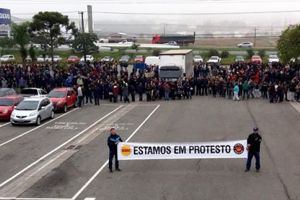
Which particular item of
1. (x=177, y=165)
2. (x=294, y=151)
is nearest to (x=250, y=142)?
(x=177, y=165)

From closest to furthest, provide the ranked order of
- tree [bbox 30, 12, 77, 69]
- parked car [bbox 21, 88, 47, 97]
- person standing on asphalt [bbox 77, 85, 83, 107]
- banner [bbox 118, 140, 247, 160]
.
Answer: banner [bbox 118, 140, 247, 160]
person standing on asphalt [bbox 77, 85, 83, 107]
parked car [bbox 21, 88, 47, 97]
tree [bbox 30, 12, 77, 69]

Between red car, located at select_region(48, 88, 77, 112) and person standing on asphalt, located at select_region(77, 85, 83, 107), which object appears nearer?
red car, located at select_region(48, 88, 77, 112)

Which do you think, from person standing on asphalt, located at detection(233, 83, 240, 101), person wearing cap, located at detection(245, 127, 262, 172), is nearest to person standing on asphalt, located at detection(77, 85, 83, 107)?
person standing on asphalt, located at detection(233, 83, 240, 101)

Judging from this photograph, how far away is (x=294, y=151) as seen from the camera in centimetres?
2181

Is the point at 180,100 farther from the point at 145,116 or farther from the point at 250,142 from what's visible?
the point at 250,142

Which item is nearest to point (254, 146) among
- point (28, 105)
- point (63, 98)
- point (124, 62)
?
point (28, 105)

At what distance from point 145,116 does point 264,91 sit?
11.5 metres

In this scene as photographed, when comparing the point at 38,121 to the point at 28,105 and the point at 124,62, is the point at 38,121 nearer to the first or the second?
the point at 28,105

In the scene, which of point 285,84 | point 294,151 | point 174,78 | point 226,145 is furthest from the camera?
point 174,78

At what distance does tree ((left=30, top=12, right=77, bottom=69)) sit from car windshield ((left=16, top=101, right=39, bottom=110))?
32.4 meters

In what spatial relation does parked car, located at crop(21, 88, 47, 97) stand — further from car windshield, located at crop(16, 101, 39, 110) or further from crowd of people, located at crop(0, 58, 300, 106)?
car windshield, located at crop(16, 101, 39, 110)

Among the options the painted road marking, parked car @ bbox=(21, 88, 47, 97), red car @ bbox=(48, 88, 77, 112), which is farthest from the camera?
parked car @ bbox=(21, 88, 47, 97)

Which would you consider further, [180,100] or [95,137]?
[180,100]

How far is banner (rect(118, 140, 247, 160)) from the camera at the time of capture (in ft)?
62.3
